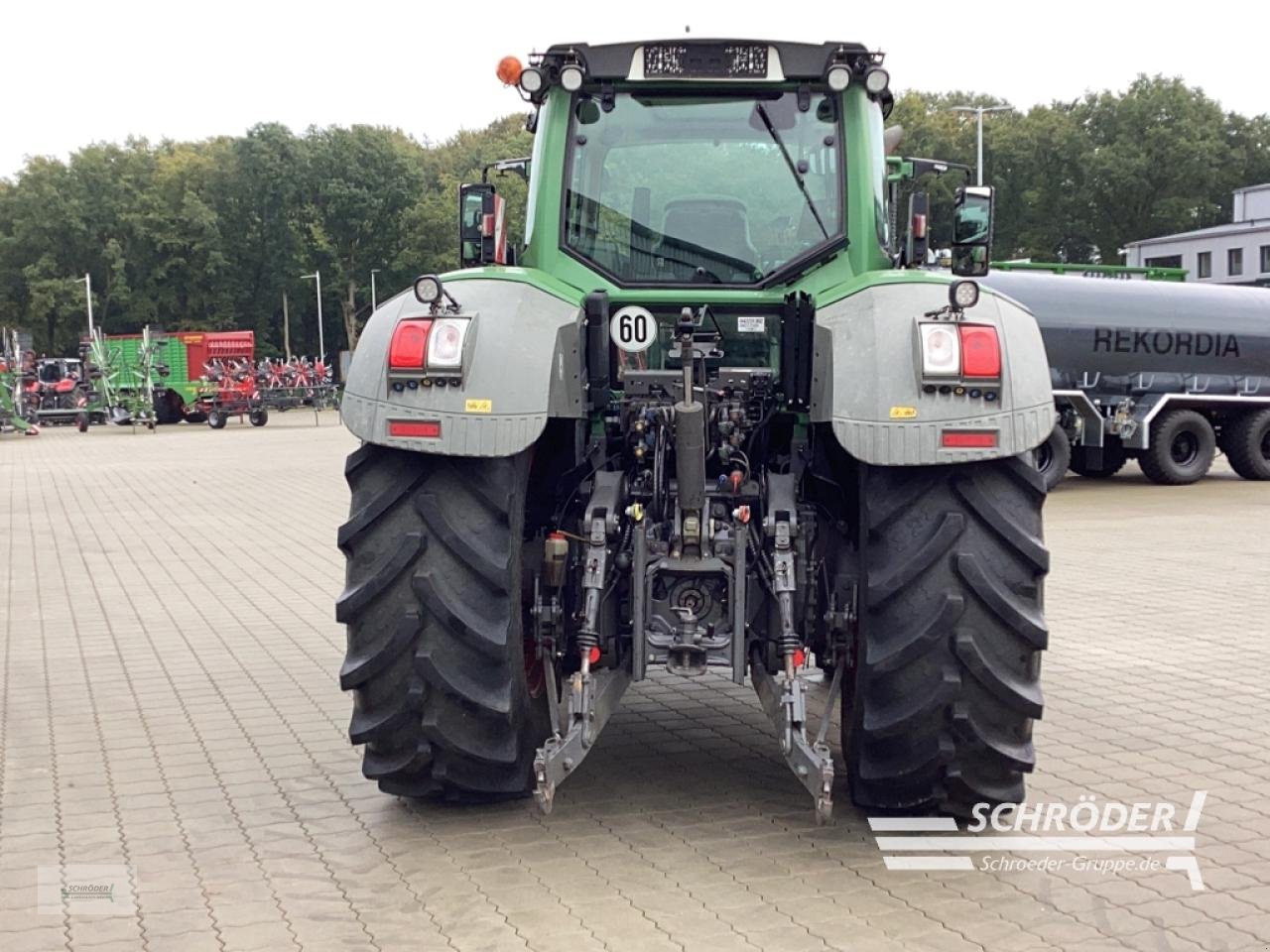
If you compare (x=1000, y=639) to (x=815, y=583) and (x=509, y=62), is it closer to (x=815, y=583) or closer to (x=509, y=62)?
(x=815, y=583)

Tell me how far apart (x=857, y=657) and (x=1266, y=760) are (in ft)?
7.30

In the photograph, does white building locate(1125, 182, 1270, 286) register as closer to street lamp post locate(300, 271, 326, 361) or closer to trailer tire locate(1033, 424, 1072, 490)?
street lamp post locate(300, 271, 326, 361)

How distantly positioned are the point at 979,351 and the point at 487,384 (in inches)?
60.9

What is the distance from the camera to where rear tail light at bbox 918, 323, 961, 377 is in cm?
430

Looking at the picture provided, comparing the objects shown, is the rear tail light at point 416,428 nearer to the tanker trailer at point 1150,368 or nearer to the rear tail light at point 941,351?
the rear tail light at point 941,351

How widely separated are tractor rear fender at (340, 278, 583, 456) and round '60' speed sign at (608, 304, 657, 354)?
244mm

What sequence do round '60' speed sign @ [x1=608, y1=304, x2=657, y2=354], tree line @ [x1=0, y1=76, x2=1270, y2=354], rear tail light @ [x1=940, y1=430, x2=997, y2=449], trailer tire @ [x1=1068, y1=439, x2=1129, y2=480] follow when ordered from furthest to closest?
tree line @ [x1=0, y1=76, x2=1270, y2=354] < trailer tire @ [x1=1068, y1=439, x2=1129, y2=480] < round '60' speed sign @ [x1=608, y1=304, x2=657, y2=354] < rear tail light @ [x1=940, y1=430, x2=997, y2=449]

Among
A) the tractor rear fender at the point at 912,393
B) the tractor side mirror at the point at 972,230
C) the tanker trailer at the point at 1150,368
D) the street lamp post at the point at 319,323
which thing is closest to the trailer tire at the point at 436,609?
the tractor rear fender at the point at 912,393

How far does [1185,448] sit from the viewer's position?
19.4m

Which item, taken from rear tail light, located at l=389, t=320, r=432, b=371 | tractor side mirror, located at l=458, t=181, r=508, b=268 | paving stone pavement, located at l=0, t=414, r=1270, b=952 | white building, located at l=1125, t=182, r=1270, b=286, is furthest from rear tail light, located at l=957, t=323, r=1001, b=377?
white building, located at l=1125, t=182, r=1270, b=286

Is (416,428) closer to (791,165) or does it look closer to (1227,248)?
(791,165)

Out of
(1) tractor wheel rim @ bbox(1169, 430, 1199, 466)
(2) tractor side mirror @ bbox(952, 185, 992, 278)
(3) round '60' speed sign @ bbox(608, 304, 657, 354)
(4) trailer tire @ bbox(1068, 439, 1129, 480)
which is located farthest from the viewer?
(1) tractor wheel rim @ bbox(1169, 430, 1199, 466)

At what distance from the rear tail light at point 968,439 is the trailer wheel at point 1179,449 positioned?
15639 mm

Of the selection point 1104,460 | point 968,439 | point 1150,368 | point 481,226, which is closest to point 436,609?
point 968,439
